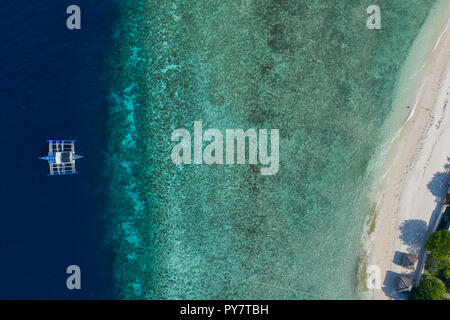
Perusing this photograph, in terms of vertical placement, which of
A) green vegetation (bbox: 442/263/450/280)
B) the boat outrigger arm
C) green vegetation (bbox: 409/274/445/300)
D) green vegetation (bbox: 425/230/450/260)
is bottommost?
green vegetation (bbox: 409/274/445/300)

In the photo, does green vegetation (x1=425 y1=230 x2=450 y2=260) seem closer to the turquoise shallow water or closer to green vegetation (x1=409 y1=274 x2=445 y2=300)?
green vegetation (x1=409 y1=274 x2=445 y2=300)

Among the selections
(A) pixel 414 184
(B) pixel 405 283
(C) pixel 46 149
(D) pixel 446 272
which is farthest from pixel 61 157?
(D) pixel 446 272

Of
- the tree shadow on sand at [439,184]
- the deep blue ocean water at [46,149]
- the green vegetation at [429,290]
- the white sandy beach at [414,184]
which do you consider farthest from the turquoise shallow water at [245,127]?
the green vegetation at [429,290]

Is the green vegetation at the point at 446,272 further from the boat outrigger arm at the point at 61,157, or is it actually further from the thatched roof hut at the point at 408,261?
the boat outrigger arm at the point at 61,157

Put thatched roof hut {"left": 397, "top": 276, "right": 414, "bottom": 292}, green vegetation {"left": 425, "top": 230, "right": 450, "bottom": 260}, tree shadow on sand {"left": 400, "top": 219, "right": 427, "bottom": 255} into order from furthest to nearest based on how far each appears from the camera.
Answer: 1. tree shadow on sand {"left": 400, "top": 219, "right": 427, "bottom": 255}
2. thatched roof hut {"left": 397, "top": 276, "right": 414, "bottom": 292}
3. green vegetation {"left": 425, "top": 230, "right": 450, "bottom": 260}

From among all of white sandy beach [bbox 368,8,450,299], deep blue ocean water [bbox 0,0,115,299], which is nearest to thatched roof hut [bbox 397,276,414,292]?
white sandy beach [bbox 368,8,450,299]

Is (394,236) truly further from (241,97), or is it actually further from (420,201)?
(241,97)

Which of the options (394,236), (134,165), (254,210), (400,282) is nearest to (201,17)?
(134,165)
